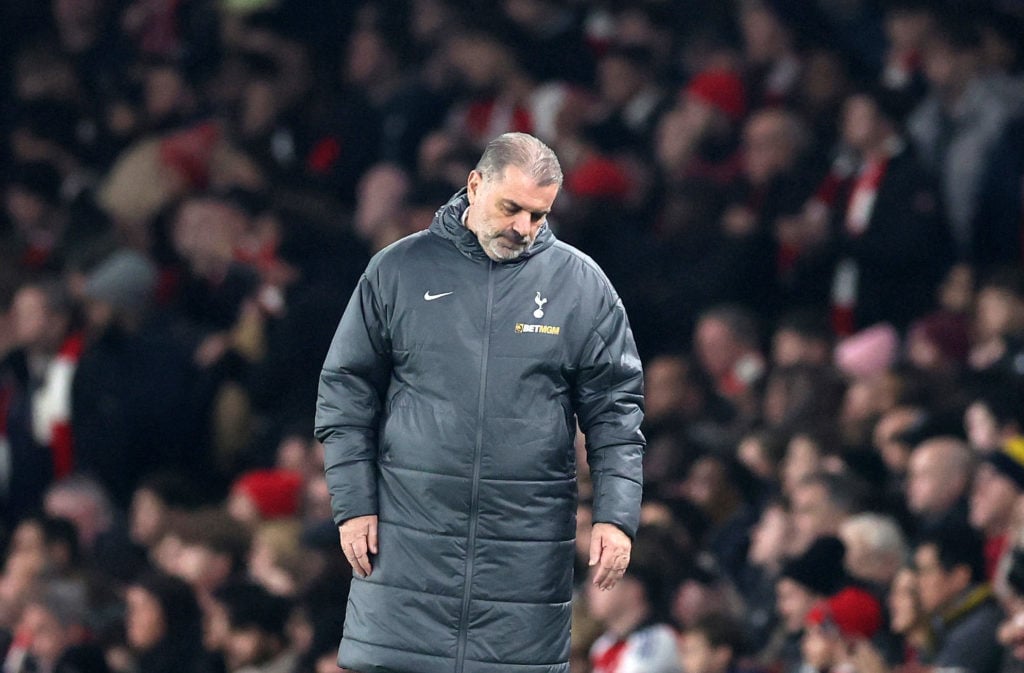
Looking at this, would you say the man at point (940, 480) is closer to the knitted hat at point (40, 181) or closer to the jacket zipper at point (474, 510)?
the jacket zipper at point (474, 510)

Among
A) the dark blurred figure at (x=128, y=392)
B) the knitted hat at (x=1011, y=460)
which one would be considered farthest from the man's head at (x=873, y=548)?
the dark blurred figure at (x=128, y=392)

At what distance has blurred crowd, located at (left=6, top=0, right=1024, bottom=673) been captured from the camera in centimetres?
800

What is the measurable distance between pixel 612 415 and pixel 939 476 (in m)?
2.74

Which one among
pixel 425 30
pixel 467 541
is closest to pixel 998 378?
pixel 467 541

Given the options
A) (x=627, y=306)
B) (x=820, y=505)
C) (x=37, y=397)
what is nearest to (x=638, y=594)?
(x=820, y=505)

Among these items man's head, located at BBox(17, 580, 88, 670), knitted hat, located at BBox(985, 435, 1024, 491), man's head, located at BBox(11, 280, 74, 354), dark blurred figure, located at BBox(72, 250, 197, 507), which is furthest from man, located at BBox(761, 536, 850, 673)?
man's head, located at BBox(11, 280, 74, 354)

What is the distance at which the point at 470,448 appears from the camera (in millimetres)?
5438

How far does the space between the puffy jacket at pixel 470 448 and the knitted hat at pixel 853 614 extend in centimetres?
209

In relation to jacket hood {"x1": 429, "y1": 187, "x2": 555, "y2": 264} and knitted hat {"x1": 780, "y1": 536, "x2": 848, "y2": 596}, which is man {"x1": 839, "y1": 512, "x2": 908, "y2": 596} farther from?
jacket hood {"x1": 429, "y1": 187, "x2": 555, "y2": 264}

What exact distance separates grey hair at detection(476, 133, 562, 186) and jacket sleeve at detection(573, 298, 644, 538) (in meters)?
0.39

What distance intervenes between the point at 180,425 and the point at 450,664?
545cm

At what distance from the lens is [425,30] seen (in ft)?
40.7

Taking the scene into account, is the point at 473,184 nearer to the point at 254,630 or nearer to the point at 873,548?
the point at 873,548

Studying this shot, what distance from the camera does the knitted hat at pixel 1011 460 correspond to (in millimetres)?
7645
